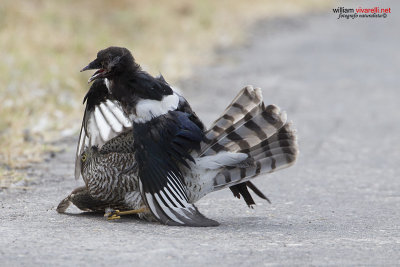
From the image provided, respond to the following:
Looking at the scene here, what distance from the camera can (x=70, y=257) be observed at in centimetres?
425

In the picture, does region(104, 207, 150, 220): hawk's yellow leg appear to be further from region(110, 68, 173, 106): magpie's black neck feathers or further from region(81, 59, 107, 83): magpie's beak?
region(81, 59, 107, 83): magpie's beak

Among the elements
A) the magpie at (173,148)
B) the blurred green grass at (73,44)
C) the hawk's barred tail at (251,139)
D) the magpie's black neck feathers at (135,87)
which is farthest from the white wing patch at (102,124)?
the blurred green grass at (73,44)

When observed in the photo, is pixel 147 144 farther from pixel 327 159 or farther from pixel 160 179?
pixel 327 159

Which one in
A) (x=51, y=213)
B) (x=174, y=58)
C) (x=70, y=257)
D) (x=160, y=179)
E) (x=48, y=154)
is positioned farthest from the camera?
(x=174, y=58)

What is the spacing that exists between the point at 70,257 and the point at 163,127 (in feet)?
4.18

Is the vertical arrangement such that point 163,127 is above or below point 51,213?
above

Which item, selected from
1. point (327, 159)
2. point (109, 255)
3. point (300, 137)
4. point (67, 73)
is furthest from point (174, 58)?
point (109, 255)

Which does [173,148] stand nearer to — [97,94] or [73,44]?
[97,94]

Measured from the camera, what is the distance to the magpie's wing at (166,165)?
511cm

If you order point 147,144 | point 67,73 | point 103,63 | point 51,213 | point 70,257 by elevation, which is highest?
point 67,73

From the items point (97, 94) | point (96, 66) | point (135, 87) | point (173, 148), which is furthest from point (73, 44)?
point (173, 148)

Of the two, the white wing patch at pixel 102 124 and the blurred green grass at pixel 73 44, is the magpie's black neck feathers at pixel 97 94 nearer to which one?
the white wing patch at pixel 102 124

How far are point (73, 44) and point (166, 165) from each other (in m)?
6.94

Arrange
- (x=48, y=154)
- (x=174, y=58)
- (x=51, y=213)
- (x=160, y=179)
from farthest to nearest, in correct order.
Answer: (x=174, y=58) < (x=48, y=154) < (x=51, y=213) < (x=160, y=179)
